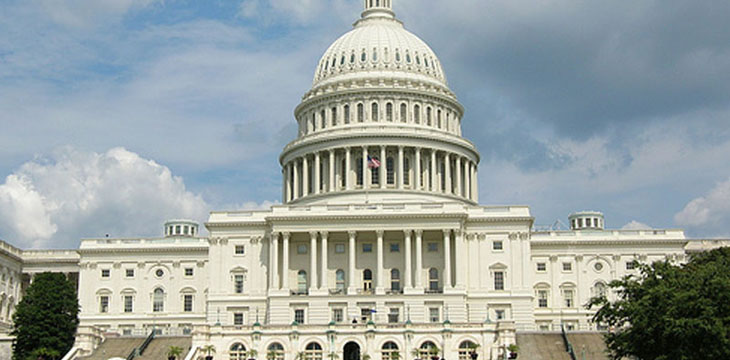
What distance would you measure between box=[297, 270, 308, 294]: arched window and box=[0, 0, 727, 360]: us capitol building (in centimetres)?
12

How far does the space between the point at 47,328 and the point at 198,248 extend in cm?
2965

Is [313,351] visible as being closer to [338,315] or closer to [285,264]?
[338,315]

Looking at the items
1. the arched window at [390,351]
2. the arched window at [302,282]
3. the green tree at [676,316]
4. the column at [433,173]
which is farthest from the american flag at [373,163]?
the green tree at [676,316]

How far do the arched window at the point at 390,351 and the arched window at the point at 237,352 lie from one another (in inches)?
435

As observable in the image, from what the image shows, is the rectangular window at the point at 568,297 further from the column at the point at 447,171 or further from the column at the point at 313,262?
the column at the point at 313,262

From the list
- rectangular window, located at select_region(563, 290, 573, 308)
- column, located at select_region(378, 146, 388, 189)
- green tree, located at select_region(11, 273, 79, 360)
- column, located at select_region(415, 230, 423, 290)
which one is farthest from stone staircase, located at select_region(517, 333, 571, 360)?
green tree, located at select_region(11, 273, 79, 360)

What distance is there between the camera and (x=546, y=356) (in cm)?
8400

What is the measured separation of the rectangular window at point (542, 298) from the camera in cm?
11631

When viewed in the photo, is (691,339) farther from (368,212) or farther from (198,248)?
(198,248)

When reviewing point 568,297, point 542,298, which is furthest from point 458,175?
point 568,297

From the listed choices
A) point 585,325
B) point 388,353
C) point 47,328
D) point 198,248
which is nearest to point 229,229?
point 198,248

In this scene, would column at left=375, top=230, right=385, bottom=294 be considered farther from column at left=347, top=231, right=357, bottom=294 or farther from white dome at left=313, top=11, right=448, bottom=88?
white dome at left=313, top=11, right=448, bottom=88

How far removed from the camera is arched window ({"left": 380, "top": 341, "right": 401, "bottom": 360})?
86.0 metres

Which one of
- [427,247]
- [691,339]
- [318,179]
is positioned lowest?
[691,339]
